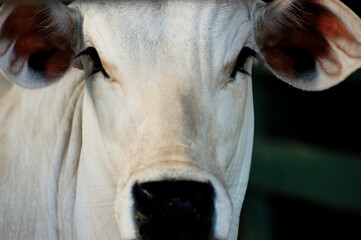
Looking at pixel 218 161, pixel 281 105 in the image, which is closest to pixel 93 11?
pixel 218 161

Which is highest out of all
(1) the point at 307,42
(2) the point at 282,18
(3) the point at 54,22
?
(3) the point at 54,22

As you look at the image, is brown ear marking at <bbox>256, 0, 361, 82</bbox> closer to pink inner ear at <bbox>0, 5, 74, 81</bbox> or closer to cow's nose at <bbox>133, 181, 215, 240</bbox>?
pink inner ear at <bbox>0, 5, 74, 81</bbox>

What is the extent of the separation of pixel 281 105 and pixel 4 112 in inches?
107

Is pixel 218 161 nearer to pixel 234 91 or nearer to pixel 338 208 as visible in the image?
pixel 234 91

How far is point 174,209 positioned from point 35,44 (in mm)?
1132

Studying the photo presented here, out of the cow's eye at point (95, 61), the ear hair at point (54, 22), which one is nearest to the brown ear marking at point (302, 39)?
the cow's eye at point (95, 61)

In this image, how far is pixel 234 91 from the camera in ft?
8.71

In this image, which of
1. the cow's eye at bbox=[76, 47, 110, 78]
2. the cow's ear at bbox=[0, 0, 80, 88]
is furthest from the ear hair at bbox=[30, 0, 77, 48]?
the cow's eye at bbox=[76, 47, 110, 78]

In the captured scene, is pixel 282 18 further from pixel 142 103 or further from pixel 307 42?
pixel 142 103

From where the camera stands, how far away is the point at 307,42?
2.88 meters

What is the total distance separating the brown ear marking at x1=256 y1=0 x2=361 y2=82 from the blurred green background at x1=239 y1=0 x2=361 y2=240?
126 cm

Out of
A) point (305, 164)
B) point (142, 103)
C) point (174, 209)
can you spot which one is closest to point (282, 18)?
point (142, 103)

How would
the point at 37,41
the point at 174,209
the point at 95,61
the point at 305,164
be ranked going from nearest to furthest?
1. the point at 174,209
2. the point at 95,61
3. the point at 37,41
4. the point at 305,164

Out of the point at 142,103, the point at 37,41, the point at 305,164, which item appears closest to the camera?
the point at 142,103
